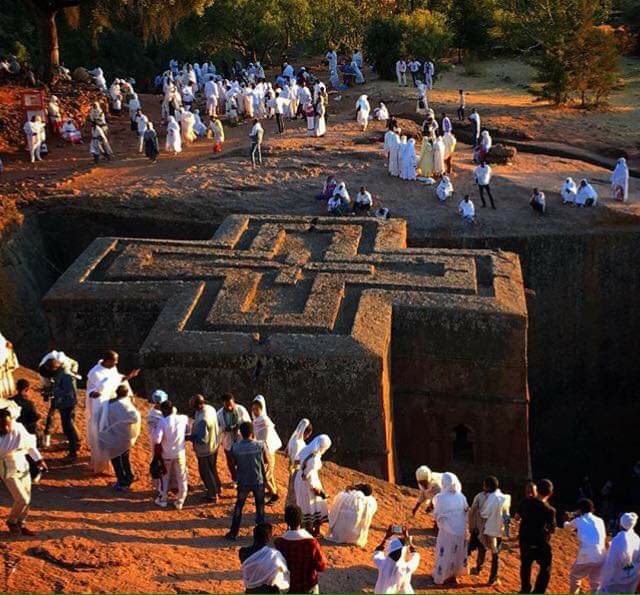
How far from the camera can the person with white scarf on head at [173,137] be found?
22.2 m

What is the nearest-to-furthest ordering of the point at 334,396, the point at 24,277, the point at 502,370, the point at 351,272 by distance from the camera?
the point at 334,396 → the point at 502,370 → the point at 351,272 → the point at 24,277

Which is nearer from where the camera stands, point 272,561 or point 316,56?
point 272,561

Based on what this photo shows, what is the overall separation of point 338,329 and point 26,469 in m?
5.28

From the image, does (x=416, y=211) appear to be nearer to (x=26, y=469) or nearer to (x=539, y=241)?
(x=539, y=241)

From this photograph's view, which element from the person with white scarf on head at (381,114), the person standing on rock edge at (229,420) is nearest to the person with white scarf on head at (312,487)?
the person standing on rock edge at (229,420)

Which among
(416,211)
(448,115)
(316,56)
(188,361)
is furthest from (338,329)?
(316,56)

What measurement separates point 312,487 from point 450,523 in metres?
→ 1.35

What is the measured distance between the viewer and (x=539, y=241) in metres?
18.2

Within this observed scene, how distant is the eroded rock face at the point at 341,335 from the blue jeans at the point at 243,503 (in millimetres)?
3240

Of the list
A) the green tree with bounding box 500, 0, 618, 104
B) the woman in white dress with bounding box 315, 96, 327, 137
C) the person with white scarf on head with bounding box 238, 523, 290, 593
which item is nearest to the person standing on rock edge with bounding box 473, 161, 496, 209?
the woman in white dress with bounding box 315, 96, 327, 137

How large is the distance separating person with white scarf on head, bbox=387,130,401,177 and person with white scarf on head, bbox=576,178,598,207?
12.0 ft

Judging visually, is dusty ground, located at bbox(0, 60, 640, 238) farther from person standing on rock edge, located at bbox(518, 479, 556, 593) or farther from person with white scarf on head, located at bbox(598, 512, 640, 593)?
person with white scarf on head, located at bbox(598, 512, 640, 593)

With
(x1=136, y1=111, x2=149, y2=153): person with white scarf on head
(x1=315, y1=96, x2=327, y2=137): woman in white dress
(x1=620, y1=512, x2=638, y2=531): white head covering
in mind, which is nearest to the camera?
(x1=620, y1=512, x2=638, y2=531): white head covering

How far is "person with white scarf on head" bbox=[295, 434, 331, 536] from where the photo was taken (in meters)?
9.24
